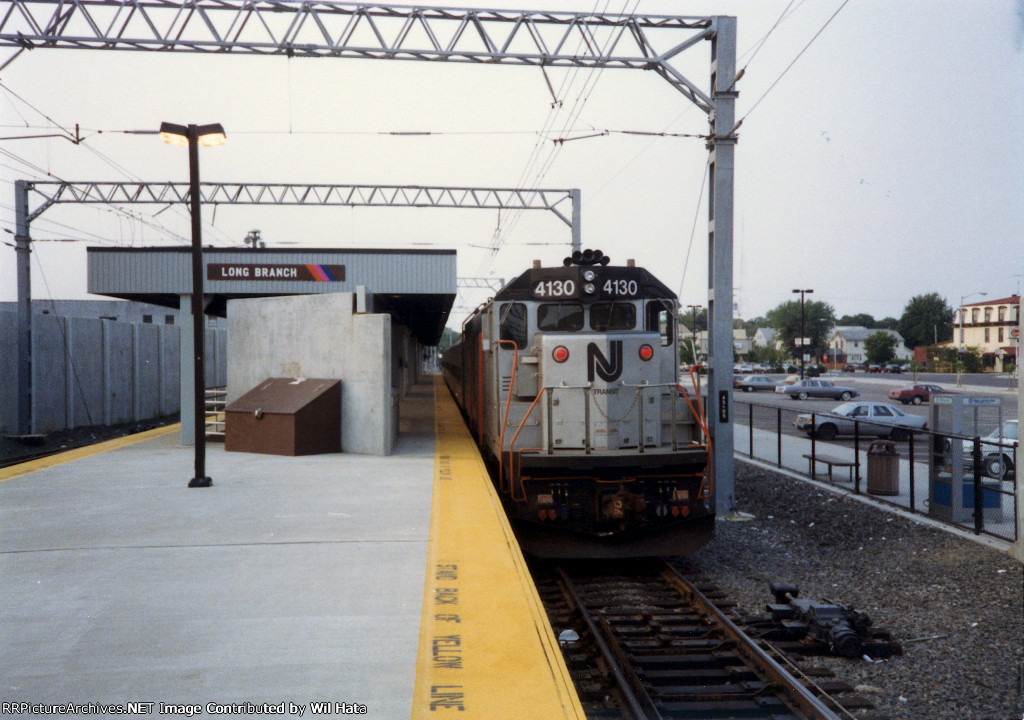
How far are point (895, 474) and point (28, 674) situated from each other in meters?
12.5

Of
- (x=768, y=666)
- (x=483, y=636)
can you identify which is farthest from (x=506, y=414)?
(x=483, y=636)

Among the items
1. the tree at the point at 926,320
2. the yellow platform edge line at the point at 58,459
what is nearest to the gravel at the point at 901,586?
the yellow platform edge line at the point at 58,459

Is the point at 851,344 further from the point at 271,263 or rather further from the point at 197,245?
the point at 197,245

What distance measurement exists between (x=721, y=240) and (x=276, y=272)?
9864 mm

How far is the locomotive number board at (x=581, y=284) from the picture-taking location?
877 cm

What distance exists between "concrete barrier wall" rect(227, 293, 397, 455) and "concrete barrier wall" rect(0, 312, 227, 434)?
1006 cm

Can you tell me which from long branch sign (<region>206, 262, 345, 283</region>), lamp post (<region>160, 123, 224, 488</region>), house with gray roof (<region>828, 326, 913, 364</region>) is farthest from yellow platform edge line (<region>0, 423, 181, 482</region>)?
house with gray roof (<region>828, 326, 913, 364</region>)

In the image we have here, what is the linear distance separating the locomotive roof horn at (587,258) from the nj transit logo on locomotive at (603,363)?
1179 mm

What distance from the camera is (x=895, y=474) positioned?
12195 millimetres

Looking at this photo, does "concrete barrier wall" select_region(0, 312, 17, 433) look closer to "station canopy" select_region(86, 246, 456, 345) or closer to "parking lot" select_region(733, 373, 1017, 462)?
"station canopy" select_region(86, 246, 456, 345)

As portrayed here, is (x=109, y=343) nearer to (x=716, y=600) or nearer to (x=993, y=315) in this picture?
(x=716, y=600)

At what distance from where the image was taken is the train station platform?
353 centimetres

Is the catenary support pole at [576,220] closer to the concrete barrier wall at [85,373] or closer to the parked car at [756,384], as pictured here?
the concrete barrier wall at [85,373]

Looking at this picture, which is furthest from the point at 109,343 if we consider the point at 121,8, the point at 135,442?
the point at 121,8
